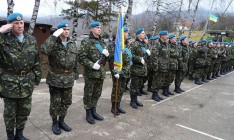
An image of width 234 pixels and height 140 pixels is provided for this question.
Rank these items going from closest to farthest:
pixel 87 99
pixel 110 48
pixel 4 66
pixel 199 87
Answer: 1. pixel 4 66
2. pixel 87 99
3. pixel 110 48
4. pixel 199 87

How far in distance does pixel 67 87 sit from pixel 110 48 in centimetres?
153

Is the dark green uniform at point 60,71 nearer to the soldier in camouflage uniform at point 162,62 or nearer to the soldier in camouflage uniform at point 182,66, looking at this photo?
the soldier in camouflage uniform at point 162,62

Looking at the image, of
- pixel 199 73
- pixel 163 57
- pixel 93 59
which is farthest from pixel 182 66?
pixel 93 59

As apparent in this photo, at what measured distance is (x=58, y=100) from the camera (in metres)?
3.90

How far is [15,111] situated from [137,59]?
3041 millimetres

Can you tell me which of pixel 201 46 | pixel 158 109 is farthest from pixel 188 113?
pixel 201 46

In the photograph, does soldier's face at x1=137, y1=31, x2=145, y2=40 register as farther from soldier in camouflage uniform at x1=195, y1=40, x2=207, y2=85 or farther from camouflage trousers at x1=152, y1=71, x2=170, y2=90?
soldier in camouflage uniform at x1=195, y1=40, x2=207, y2=85

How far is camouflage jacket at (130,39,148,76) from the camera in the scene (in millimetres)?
5461

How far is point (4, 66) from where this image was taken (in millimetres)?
3154

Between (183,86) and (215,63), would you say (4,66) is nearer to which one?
(183,86)

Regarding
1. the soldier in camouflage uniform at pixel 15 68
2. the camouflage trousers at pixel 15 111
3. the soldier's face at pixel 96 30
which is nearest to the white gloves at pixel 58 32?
the soldier in camouflage uniform at pixel 15 68

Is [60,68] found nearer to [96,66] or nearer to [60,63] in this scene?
[60,63]

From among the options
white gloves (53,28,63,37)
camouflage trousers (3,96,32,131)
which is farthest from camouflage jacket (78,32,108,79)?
camouflage trousers (3,96,32,131)

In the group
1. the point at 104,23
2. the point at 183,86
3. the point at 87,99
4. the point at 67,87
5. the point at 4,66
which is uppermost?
the point at 104,23
